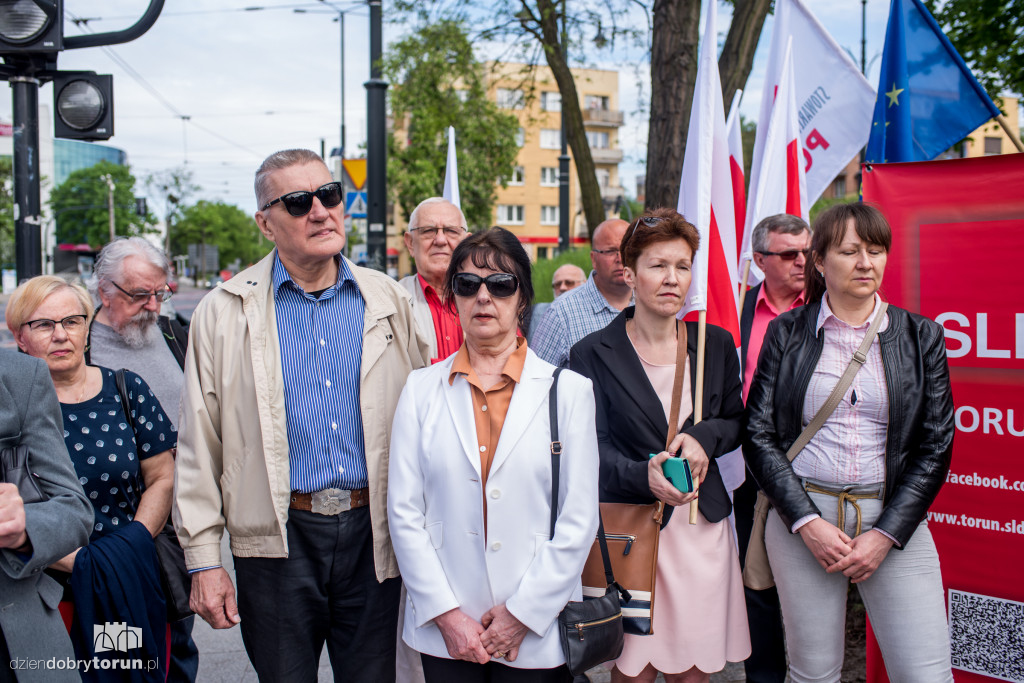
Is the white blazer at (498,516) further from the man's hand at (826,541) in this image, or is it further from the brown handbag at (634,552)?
the man's hand at (826,541)

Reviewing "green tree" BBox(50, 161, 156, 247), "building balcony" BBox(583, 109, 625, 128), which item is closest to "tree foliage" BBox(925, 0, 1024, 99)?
"building balcony" BBox(583, 109, 625, 128)

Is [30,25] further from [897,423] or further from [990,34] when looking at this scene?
[990,34]

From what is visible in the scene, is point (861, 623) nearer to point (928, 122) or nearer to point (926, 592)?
point (926, 592)

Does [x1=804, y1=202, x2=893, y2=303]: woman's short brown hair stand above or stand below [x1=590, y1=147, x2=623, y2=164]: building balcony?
below

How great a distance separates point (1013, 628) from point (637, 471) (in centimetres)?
170

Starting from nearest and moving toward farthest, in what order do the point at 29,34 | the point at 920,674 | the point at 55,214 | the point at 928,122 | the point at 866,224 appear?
the point at 920,674 → the point at 866,224 → the point at 928,122 → the point at 29,34 → the point at 55,214

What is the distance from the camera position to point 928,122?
3.86m

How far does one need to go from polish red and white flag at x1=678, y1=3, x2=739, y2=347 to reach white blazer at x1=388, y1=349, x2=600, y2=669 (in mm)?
1015

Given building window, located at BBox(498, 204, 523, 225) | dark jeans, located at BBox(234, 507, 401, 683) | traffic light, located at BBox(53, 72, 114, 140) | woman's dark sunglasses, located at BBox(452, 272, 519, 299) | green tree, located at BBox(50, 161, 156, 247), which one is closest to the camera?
woman's dark sunglasses, located at BBox(452, 272, 519, 299)

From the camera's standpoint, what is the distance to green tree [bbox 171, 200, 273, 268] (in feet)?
310

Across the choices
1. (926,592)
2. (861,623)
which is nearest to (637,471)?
(926,592)

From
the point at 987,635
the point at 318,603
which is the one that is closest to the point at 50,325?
the point at 318,603

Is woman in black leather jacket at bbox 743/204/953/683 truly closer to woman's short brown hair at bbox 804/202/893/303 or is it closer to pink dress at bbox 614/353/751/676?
woman's short brown hair at bbox 804/202/893/303

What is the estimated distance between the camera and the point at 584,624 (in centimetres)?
243
